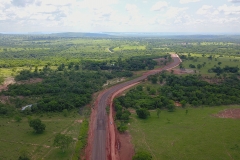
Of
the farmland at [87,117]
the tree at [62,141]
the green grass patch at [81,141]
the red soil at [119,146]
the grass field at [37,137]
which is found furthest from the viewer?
the farmland at [87,117]

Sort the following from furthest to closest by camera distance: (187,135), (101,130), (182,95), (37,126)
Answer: (182,95) < (101,130) < (187,135) < (37,126)

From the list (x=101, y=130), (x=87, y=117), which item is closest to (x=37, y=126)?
(x=87, y=117)

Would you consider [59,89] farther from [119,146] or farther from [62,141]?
[119,146]

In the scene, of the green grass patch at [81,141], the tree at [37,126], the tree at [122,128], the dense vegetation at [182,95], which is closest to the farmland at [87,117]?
the dense vegetation at [182,95]

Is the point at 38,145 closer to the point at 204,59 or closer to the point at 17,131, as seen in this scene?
the point at 17,131

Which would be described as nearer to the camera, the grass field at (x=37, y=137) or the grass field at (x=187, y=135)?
the grass field at (x=37, y=137)

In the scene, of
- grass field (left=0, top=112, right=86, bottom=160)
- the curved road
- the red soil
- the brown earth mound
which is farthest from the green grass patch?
the brown earth mound

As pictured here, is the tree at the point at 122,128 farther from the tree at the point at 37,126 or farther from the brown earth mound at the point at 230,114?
the brown earth mound at the point at 230,114

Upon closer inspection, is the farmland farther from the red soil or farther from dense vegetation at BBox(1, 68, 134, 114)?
the red soil
